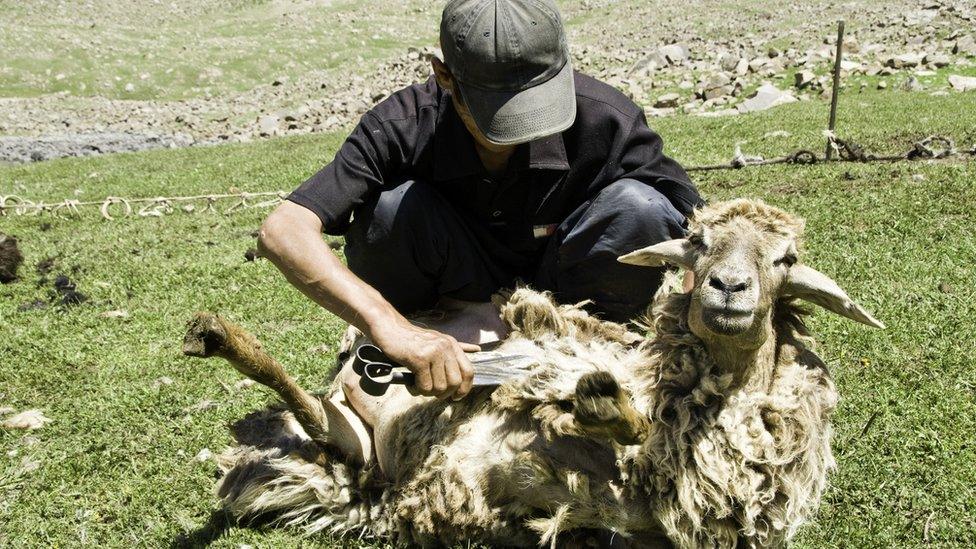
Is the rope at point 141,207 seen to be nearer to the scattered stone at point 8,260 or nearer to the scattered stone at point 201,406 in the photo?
the scattered stone at point 8,260

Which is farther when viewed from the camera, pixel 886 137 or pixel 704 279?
pixel 886 137

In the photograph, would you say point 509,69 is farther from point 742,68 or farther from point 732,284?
point 742,68

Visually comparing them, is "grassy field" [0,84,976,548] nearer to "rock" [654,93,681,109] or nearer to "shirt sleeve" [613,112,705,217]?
"shirt sleeve" [613,112,705,217]

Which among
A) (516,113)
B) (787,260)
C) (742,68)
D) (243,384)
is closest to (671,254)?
(787,260)

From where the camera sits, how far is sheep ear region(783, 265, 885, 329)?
95.9 inches

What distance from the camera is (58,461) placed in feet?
11.3

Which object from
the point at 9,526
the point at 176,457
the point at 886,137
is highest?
the point at 9,526

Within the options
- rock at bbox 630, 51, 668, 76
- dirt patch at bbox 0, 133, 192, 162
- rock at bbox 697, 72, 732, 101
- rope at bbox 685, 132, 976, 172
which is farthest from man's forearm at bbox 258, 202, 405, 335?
rock at bbox 630, 51, 668, 76

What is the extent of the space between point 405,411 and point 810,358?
4.87 feet

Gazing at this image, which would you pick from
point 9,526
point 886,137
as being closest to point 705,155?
point 886,137

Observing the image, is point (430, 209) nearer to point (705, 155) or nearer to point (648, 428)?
point (648, 428)

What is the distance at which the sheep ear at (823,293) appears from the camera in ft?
7.99

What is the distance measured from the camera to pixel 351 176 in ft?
9.82

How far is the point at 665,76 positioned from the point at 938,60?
5445 mm
